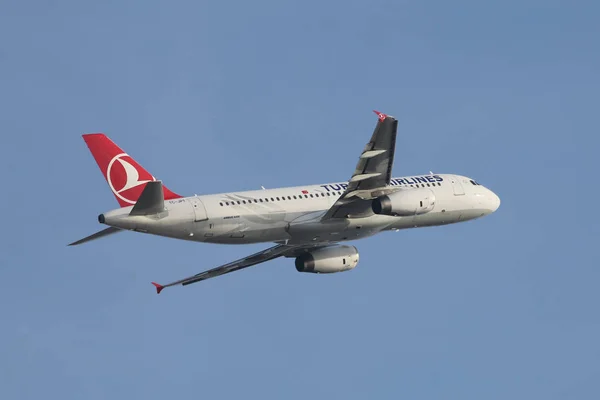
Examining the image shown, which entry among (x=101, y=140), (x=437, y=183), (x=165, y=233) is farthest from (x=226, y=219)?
(x=437, y=183)

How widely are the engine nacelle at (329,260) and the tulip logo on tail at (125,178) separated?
1084 cm

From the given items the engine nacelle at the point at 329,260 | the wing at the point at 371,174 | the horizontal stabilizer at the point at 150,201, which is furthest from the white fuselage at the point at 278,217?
the engine nacelle at the point at 329,260

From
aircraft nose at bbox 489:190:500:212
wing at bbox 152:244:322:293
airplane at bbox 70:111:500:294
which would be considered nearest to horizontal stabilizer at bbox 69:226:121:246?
airplane at bbox 70:111:500:294

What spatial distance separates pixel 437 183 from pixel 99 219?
64.7ft

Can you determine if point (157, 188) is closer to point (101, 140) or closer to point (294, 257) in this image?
point (101, 140)

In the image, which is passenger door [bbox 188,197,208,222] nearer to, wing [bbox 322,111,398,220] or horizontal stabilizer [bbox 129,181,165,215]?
horizontal stabilizer [bbox 129,181,165,215]

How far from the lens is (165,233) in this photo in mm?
63906

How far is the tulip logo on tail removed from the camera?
6500 centimetres

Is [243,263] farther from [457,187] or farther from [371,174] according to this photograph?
[457,187]

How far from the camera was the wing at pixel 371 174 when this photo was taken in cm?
6172

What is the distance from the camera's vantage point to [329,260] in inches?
2835

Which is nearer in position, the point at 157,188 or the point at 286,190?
the point at 157,188

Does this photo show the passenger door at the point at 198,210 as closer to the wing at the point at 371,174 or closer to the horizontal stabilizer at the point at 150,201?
the horizontal stabilizer at the point at 150,201

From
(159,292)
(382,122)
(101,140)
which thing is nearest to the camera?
(382,122)
